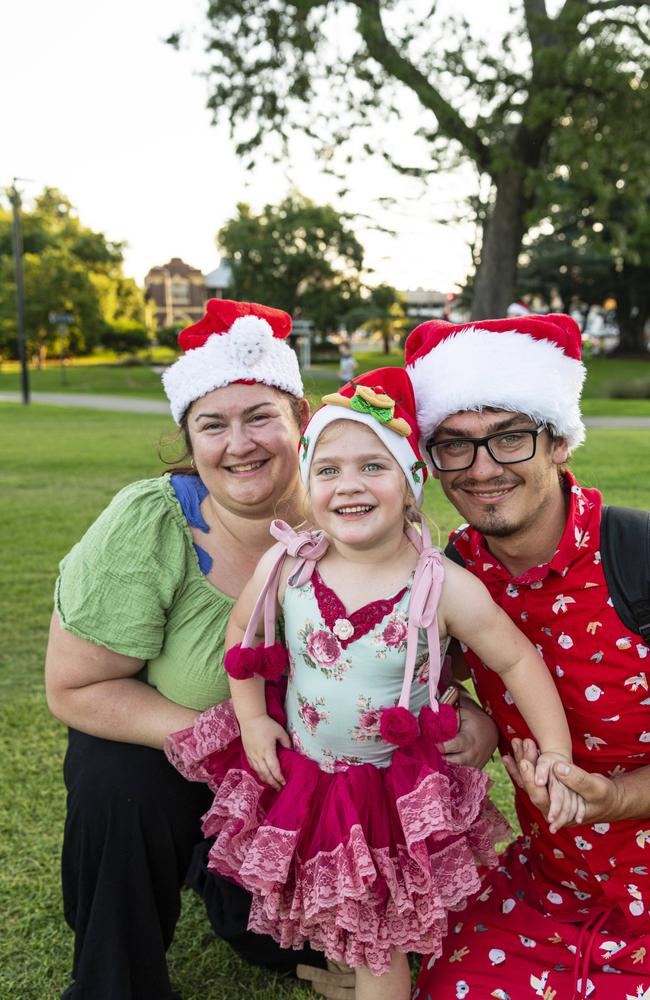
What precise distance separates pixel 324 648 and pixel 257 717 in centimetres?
28

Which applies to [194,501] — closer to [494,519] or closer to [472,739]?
[494,519]

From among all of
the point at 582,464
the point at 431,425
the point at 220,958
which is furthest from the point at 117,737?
the point at 582,464

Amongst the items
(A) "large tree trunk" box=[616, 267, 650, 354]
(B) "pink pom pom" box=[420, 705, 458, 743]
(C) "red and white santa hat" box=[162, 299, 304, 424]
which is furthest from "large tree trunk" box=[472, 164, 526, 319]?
(A) "large tree trunk" box=[616, 267, 650, 354]

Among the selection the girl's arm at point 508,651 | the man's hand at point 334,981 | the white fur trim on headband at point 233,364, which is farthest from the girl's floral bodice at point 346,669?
the man's hand at point 334,981

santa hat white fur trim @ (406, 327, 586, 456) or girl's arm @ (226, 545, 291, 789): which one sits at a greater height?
santa hat white fur trim @ (406, 327, 586, 456)

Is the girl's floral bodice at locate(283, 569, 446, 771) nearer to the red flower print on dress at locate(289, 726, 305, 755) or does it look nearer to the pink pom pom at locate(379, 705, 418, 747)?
the red flower print on dress at locate(289, 726, 305, 755)

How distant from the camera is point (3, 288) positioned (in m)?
47.6

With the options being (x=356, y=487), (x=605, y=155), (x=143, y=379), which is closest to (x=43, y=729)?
(x=356, y=487)

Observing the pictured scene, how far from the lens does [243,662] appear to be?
7.48ft

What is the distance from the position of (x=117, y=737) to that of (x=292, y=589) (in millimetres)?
682

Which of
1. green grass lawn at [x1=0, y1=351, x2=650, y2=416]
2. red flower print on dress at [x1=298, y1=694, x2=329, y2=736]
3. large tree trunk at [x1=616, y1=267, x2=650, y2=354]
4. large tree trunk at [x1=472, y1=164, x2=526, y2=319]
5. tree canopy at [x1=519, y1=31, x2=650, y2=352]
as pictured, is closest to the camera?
red flower print on dress at [x1=298, y1=694, x2=329, y2=736]

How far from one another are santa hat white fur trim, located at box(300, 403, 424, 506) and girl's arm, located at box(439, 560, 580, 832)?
0.83 feet

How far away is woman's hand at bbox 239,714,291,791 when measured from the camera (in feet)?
7.68

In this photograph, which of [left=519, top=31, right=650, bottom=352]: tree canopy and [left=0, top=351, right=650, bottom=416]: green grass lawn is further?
[left=0, top=351, right=650, bottom=416]: green grass lawn
